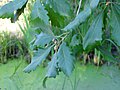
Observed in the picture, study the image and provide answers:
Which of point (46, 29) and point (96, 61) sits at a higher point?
point (46, 29)

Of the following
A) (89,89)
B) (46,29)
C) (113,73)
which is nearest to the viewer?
(46,29)

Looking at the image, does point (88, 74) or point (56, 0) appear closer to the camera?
point (56, 0)

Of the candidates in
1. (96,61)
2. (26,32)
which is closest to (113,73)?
(96,61)

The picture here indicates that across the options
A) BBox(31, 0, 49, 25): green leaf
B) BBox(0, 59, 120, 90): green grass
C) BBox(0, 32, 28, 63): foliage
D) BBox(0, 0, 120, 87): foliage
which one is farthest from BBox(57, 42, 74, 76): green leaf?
BBox(0, 32, 28, 63): foliage

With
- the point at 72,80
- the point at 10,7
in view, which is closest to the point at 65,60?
the point at 10,7

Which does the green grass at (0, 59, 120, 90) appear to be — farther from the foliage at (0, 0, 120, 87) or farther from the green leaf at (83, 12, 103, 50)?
the green leaf at (83, 12, 103, 50)

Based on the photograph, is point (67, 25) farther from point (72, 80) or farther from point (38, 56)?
point (72, 80)

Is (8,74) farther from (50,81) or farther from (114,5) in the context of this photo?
(114,5)

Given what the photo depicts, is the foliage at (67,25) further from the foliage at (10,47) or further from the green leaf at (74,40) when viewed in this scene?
the foliage at (10,47)
